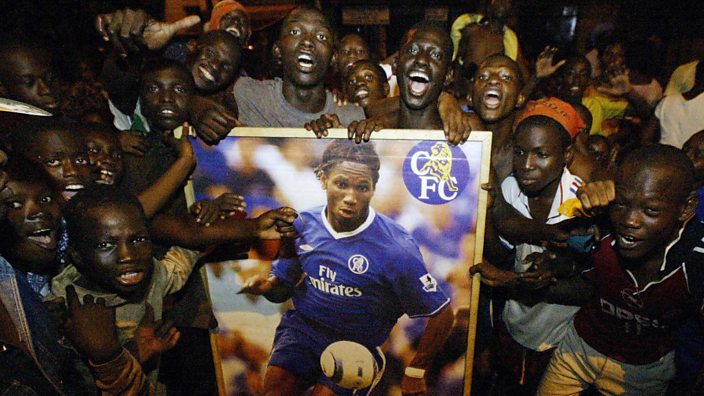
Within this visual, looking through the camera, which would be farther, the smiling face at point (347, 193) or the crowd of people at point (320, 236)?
the smiling face at point (347, 193)

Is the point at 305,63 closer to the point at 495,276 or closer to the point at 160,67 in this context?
the point at 160,67

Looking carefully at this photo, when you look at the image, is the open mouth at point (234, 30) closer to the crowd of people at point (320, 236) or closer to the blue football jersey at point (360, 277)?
the crowd of people at point (320, 236)

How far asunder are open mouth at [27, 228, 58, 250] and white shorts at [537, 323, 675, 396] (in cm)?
246

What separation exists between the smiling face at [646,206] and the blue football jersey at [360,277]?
826mm

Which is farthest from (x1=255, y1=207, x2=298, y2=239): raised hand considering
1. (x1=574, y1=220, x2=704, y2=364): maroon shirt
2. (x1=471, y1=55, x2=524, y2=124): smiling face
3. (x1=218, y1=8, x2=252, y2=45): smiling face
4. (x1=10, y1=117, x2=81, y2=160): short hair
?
(x1=218, y1=8, x2=252, y2=45): smiling face

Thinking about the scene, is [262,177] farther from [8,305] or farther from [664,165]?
[664,165]

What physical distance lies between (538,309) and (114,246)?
2023 mm

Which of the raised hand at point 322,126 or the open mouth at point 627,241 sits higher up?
the raised hand at point 322,126

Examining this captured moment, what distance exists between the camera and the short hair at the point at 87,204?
1.66m

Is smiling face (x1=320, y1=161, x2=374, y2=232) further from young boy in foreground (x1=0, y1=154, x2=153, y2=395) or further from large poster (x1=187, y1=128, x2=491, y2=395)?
young boy in foreground (x1=0, y1=154, x2=153, y2=395)

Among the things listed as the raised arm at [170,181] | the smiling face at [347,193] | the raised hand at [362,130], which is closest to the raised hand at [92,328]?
the raised arm at [170,181]

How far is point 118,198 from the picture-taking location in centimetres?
171

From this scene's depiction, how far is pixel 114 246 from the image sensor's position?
166 centimetres

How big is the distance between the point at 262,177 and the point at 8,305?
41.0 inches
